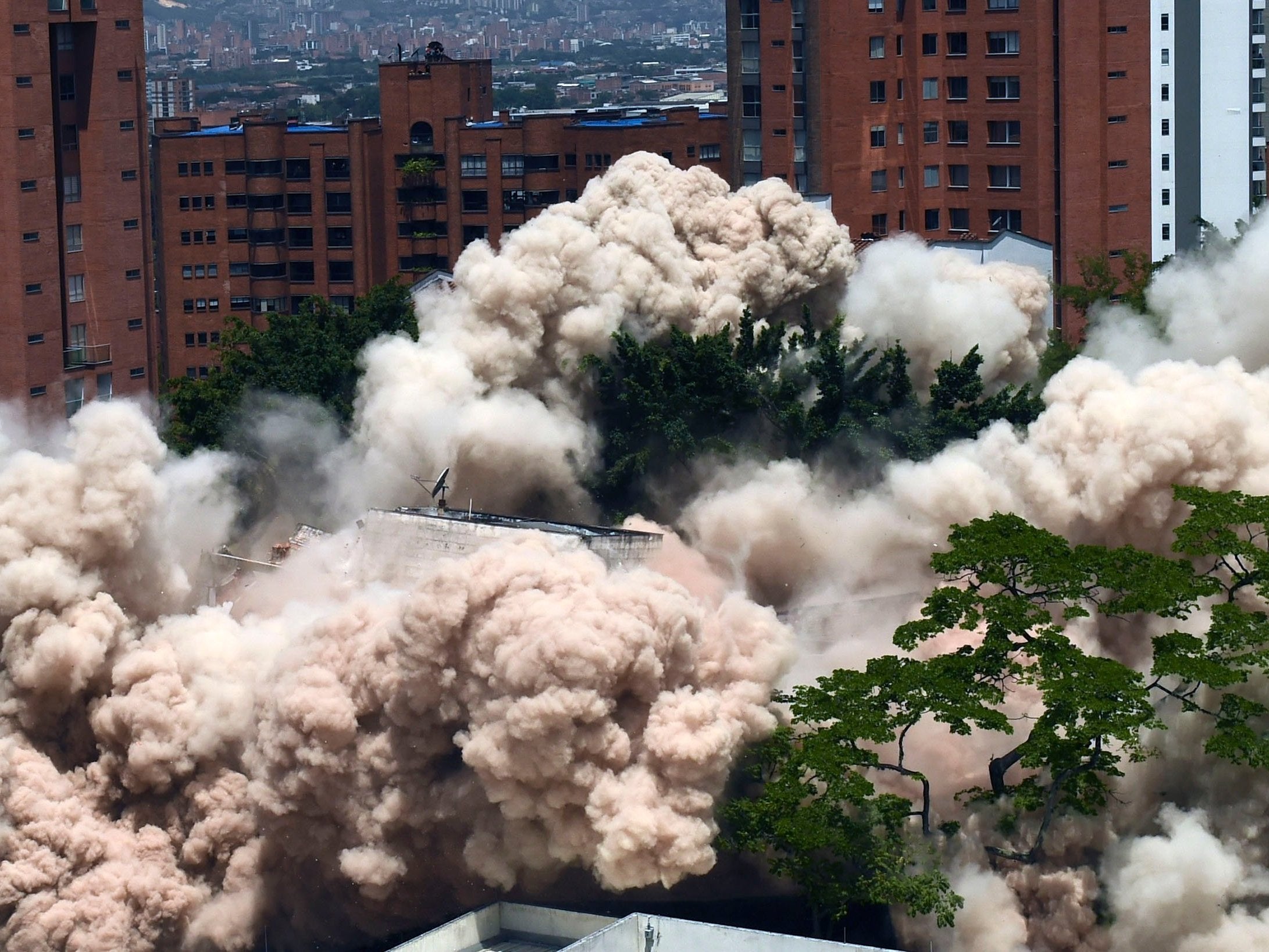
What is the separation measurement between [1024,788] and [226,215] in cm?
5976

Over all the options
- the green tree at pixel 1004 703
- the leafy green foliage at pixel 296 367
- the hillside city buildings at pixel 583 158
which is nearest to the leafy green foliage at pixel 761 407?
the leafy green foliage at pixel 296 367

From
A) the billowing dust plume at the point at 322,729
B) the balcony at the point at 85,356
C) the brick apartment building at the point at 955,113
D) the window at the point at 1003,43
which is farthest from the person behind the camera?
the window at the point at 1003,43

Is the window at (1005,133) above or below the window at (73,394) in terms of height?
above

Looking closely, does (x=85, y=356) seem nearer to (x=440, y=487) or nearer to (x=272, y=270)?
(x=272, y=270)

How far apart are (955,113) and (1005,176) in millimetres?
2699

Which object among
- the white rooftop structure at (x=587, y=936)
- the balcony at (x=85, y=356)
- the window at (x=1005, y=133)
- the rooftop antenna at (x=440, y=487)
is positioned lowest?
the white rooftop structure at (x=587, y=936)

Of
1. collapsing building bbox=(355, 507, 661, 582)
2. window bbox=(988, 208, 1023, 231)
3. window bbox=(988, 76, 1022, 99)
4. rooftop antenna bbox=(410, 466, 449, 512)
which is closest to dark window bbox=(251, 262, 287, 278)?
window bbox=(988, 208, 1023, 231)

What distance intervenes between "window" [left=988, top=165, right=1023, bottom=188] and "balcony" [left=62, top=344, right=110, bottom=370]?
1164 inches

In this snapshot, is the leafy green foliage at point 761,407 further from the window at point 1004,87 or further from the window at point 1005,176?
the window at point 1004,87

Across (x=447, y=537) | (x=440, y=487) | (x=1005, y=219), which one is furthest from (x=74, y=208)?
(x=1005, y=219)

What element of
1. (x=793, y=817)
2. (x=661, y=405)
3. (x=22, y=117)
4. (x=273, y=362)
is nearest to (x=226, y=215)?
(x=22, y=117)

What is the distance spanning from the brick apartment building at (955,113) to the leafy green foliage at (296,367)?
Answer: 18.2 metres

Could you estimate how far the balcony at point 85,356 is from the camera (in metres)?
78.8

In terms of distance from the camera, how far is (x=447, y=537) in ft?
176
